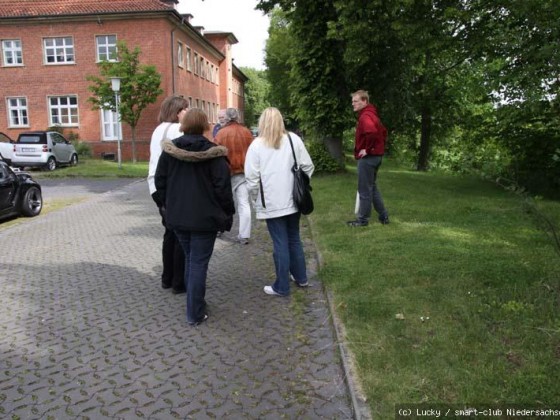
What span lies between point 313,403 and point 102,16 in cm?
3160

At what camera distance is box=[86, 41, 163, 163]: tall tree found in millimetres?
25984

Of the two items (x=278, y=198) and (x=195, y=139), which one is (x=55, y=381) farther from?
(x=278, y=198)

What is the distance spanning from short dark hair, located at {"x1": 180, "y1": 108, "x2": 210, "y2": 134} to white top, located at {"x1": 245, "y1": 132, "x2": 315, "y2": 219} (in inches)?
29.9

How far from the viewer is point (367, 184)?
7922 mm

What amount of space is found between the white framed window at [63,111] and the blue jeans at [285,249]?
29409 mm

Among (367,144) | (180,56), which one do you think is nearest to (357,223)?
(367,144)

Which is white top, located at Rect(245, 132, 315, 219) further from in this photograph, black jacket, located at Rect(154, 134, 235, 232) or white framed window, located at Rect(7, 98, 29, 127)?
white framed window, located at Rect(7, 98, 29, 127)

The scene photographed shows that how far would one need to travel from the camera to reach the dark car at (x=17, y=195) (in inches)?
396

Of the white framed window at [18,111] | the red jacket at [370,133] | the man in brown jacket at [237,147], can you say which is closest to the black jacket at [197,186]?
the man in brown jacket at [237,147]

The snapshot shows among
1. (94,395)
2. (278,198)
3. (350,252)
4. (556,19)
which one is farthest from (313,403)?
(556,19)

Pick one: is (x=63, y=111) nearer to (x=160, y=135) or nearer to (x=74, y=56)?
(x=74, y=56)

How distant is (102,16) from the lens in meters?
30.3

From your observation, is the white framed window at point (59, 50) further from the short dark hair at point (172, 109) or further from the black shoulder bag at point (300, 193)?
the black shoulder bag at point (300, 193)

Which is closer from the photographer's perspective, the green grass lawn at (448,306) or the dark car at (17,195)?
the green grass lawn at (448,306)
